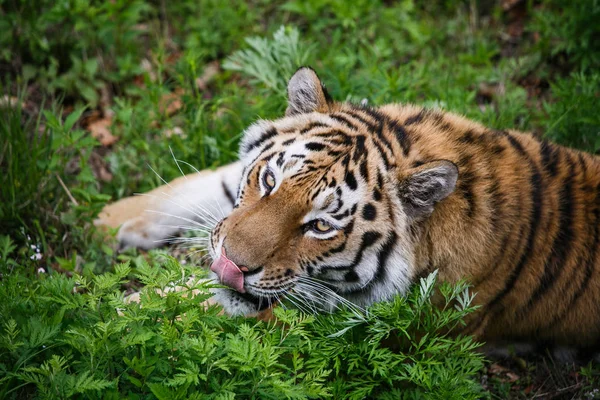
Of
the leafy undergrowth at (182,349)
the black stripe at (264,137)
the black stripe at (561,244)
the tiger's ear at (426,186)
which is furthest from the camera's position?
the black stripe at (264,137)

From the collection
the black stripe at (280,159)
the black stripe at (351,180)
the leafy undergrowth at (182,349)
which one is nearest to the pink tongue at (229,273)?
the leafy undergrowth at (182,349)

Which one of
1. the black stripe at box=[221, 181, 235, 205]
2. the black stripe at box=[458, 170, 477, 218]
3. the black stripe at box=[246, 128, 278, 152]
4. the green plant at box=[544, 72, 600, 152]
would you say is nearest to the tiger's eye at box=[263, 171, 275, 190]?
the black stripe at box=[246, 128, 278, 152]

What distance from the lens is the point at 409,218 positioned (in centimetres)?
272

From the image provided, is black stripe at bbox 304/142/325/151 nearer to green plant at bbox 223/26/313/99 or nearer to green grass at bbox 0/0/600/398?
green grass at bbox 0/0/600/398

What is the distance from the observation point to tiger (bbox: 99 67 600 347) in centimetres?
→ 269

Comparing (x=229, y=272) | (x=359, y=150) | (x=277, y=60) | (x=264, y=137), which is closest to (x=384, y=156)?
(x=359, y=150)

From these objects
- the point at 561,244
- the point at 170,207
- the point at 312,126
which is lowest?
the point at 170,207

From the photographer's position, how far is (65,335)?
7.22 feet

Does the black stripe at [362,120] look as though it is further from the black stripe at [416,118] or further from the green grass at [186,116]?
the green grass at [186,116]

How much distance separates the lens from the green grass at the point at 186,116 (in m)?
2.24

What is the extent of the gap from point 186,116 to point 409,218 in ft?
6.66

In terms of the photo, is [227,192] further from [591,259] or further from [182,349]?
[591,259]

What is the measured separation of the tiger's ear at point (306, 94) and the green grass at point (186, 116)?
804mm

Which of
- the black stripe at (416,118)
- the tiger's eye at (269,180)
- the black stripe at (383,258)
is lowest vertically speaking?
the black stripe at (383,258)
